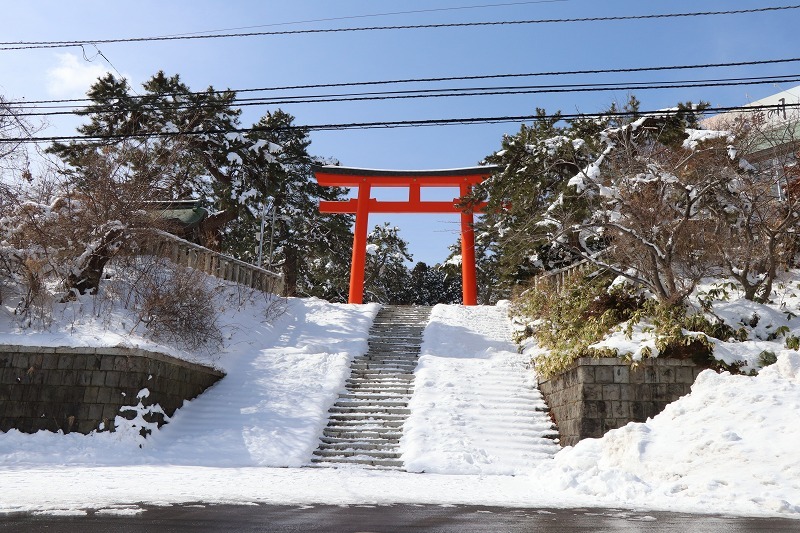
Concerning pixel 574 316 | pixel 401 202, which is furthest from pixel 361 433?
pixel 401 202

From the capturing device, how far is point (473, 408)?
10.2m

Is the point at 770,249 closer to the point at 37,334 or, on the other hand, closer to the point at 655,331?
the point at 655,331

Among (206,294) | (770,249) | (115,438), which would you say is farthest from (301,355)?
(770,249)

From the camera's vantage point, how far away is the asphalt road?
4.01 metres

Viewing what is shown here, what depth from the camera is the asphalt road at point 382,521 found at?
4008 mm

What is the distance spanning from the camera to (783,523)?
4.57m

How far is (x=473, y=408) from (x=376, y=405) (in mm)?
1751

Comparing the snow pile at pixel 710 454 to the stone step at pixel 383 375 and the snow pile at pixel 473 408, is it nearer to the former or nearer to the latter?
the snow pile at pixel 473 408

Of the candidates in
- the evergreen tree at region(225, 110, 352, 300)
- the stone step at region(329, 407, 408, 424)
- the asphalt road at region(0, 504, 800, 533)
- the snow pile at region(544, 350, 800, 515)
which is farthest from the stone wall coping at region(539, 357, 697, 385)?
the evergreen tree at region(225, 110, 352, 300)

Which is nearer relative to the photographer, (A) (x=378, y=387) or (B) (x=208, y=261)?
(A) (x=378, y=387)

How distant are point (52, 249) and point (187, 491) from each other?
314 inches

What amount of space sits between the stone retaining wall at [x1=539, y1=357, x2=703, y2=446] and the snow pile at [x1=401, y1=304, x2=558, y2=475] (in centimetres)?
77

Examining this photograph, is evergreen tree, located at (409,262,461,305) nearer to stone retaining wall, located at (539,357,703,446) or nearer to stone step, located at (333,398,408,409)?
stone step, located at (333,398,408,409)

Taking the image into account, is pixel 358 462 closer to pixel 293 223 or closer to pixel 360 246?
pixel 360 246
